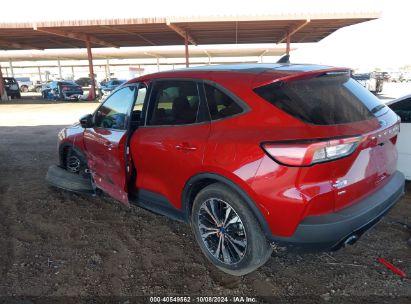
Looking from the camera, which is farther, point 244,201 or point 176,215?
point 176,215

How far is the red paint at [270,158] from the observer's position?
2.37m

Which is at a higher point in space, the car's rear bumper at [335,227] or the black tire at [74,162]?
the car's rear bumper at [335,227]

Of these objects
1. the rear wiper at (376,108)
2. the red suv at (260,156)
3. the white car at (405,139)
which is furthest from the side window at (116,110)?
the white car at (405,139)

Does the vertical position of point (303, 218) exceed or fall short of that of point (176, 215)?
it exceeds it

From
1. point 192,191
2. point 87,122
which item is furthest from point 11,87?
point 192,191

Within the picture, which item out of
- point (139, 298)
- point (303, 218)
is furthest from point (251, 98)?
point (139, 298)

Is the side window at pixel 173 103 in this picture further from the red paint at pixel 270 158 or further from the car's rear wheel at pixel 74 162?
the car's rear wheel at pixel 74 162

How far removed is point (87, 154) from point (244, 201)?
8.54ft

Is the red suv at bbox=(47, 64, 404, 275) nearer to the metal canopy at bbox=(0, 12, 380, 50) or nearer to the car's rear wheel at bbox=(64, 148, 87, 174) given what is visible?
the car's rear wheel at bbox=(64, 148, 87, 174)

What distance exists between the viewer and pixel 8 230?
3865 millimetres

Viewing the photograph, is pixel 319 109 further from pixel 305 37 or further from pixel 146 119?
pixel 305 37

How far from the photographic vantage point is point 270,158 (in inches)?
94.9

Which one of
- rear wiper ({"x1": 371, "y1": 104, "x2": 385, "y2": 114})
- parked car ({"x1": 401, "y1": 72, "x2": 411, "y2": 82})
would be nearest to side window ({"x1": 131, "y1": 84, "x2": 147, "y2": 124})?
rear wiper ({"x1": 371, "y1": 104, "x2": 385, "y2": 114})

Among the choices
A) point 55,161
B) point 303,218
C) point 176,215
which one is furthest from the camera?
point 55,161
